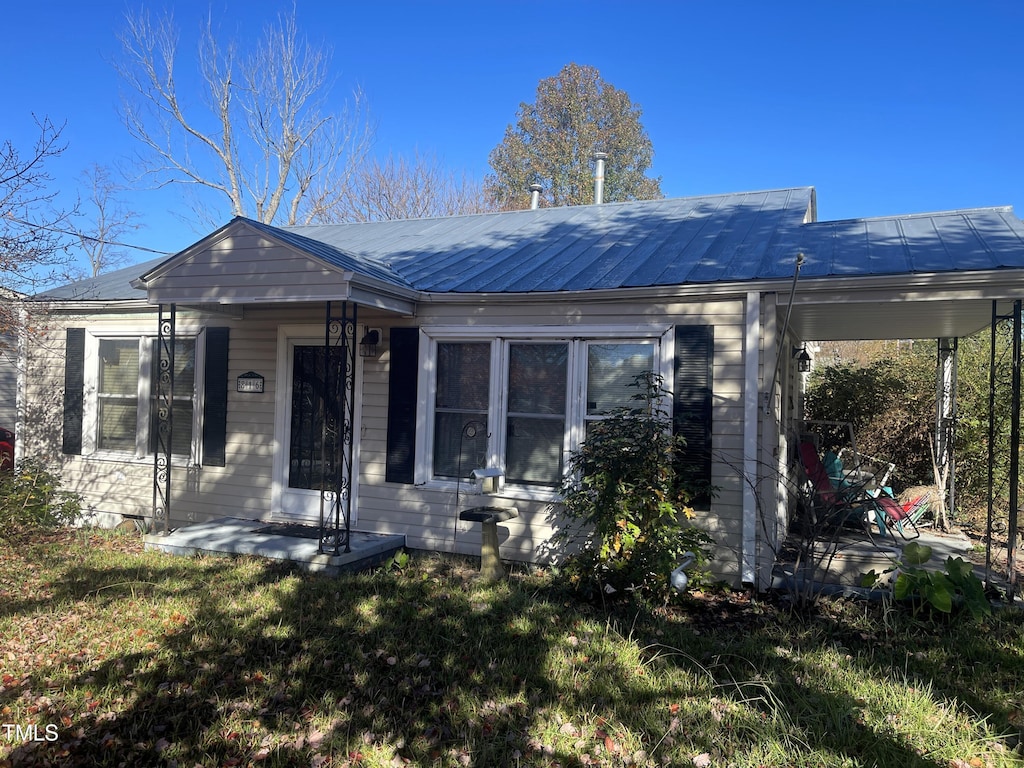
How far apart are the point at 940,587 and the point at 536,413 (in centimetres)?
348

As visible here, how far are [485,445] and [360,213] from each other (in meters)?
Result: 17.9

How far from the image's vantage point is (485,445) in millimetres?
6719

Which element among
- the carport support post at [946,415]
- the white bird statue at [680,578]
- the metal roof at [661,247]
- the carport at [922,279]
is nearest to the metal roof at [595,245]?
the metal roof at [661,247]

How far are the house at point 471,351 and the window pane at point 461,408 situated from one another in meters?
0.02

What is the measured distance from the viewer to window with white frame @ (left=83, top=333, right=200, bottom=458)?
318 inches

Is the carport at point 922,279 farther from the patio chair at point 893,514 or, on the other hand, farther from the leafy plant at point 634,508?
the leafy plant at point 634,508

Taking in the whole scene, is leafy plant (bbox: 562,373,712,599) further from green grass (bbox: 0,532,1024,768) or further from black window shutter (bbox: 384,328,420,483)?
black window shutter (bbox: 384,328,420,483)

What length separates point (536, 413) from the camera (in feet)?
21.6

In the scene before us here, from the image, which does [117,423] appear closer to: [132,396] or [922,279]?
[132,396]

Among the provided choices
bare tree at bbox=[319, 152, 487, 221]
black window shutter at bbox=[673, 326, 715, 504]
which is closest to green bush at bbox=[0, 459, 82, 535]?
black window shutter at bbox=[673, 326, 715, 504]

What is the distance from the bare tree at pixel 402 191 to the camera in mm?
22875

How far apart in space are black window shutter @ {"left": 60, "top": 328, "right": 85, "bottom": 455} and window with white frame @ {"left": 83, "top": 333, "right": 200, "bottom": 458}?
6 centimetres

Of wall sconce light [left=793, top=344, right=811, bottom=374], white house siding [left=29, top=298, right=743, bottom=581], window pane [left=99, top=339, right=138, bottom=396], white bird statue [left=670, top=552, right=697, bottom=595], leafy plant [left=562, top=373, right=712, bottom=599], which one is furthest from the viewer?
wall sconce light [left=793, top=344, right=811, bottom=374]

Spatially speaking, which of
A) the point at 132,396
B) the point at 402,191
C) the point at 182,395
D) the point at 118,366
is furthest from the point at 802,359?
the point at 402,191
